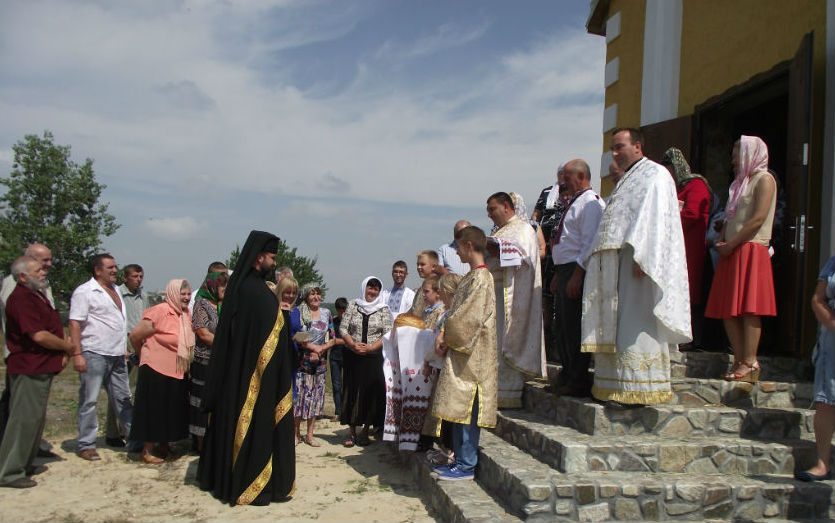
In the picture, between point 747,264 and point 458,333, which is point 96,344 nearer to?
point 458,333

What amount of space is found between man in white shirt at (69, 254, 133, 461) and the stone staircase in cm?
351

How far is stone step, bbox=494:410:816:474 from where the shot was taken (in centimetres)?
416

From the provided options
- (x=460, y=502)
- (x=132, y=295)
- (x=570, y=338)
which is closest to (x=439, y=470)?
(x=460, y=502)

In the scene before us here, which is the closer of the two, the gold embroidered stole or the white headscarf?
the gold embroidered stole

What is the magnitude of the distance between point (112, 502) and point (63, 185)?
3323cm

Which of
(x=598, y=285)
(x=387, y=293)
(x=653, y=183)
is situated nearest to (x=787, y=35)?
(x=653, y=183)

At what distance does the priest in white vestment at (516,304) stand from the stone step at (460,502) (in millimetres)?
1110

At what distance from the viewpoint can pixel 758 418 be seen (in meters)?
4.52

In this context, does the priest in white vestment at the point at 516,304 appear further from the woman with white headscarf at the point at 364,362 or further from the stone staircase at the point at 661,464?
the woman with white headscarf at the point at 364,362

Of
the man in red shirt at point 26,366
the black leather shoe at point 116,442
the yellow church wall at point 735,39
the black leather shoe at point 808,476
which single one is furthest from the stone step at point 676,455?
the black leather shoe at point 116,442

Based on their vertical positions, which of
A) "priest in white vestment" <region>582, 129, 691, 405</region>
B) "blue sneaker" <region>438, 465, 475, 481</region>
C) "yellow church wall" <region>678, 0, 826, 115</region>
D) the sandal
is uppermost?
"yellow church wall" <region>678, 0, 826, 115</region>

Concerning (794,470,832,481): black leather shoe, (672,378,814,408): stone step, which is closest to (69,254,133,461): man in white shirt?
(672,378,814,408): stone step

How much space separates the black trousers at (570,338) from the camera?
504 centimetres

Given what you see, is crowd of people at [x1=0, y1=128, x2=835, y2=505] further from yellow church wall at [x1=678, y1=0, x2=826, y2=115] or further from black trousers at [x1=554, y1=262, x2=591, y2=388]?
yellow church wall at [x1=678, y1=0, x2=826, y2=115]
